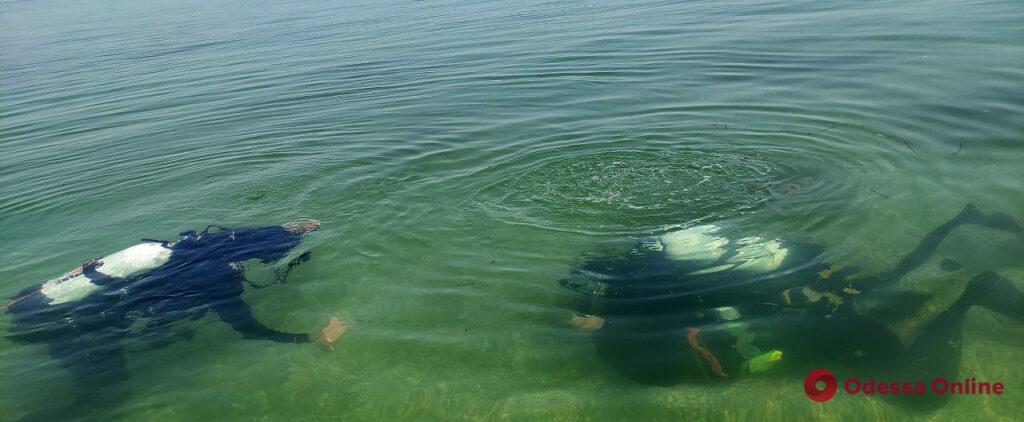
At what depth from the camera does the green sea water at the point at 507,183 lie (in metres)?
5.11

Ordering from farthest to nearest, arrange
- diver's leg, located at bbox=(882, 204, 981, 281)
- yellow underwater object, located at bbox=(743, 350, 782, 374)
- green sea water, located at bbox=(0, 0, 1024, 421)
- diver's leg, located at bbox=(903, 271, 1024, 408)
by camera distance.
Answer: diver's leg, located at bbox=(882, 204, 981, 281)
green sea water, located at bbox=(0, 0, 1024, 421)
yellow underwater object, located at bbox=(743, 350, 782, 374)
diver's leg, located at bbox=(903, 271, 1024, 408)

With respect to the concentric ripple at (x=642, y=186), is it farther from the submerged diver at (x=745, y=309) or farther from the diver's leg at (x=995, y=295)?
the diver's leg at (x=995, y=295)

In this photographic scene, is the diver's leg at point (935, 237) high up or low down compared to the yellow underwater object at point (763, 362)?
up

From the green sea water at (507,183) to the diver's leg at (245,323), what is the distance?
4.6 inches

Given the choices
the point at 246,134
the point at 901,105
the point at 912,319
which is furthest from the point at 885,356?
the point at 246,134

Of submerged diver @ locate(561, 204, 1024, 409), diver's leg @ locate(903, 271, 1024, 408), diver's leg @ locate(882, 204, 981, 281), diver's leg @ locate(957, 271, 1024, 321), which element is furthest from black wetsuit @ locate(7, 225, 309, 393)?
diver's leg @ locate(957, 271, 1024, 321)

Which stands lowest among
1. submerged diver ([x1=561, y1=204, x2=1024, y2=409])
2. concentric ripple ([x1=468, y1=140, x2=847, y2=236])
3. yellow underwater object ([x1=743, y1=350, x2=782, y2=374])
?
yellow underwater object ([x1=743, y1=350, x2=782, y2=374])

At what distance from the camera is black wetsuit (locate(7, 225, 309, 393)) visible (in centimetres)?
568

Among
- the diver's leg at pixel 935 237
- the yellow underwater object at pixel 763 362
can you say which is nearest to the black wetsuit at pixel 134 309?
the yellow underwater object at pixel 763 362

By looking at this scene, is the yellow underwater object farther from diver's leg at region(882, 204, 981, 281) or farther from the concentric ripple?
the concentric ripple

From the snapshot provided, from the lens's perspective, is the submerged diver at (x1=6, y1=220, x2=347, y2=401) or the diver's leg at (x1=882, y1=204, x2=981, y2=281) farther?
the diver's leg at (x1=882, y1=204, x2=981, y2=281)

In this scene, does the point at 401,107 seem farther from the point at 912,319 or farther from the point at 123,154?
the point at 912,319

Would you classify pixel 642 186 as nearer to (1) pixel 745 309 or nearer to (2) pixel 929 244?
(1) pixel 745 309

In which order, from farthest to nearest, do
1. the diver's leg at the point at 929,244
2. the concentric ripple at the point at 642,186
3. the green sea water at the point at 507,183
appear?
the concentric ripple at the point at 642,186 < the diver's leg at the point at 929,244 < the green sea water at the point at 507,183
